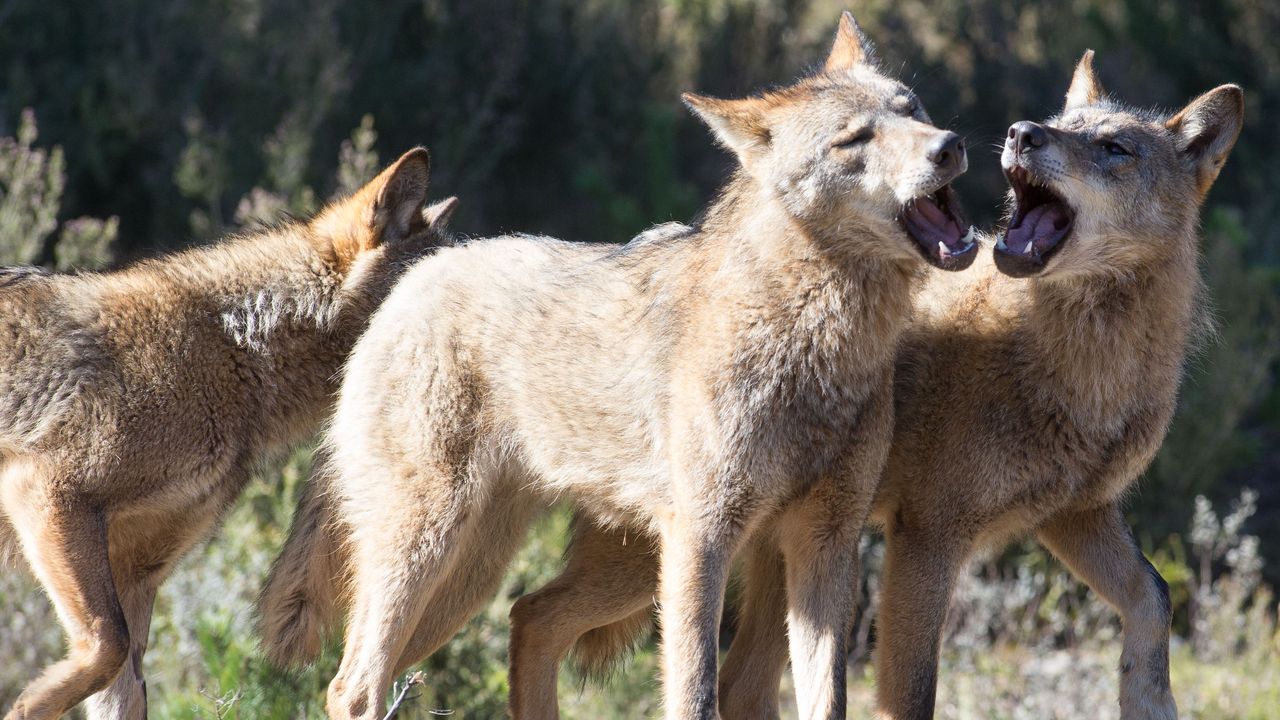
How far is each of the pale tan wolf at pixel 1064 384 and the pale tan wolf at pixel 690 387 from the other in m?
0.33

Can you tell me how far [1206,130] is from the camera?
4902 millimetres

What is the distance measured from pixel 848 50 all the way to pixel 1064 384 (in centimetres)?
132

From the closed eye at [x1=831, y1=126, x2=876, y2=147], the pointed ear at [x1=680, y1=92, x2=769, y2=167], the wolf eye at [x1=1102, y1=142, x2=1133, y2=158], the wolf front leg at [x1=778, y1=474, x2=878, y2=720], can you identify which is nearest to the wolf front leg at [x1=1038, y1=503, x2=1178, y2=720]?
the wolf front leg at [x1=778, y1=474, x2=878, y2=720]

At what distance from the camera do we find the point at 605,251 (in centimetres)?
515

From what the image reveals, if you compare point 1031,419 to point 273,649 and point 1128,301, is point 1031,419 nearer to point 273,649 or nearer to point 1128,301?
point 1128,301

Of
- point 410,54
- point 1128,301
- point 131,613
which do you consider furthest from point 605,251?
point 410,54

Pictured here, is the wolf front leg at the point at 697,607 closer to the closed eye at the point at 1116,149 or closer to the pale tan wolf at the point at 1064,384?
the pale tan wolf at the point at 1064,384

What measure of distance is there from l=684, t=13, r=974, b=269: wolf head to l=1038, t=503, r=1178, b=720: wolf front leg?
1.27 meters

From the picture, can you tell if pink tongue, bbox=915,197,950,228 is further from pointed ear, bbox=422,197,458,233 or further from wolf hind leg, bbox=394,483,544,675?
pointed ear, bbox=422,197,458,233

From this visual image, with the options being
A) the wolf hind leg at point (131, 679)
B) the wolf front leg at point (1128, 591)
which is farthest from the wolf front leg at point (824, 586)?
the wolf hind leg at point (131, 679)

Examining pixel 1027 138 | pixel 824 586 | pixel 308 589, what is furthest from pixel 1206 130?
pixel 308 589

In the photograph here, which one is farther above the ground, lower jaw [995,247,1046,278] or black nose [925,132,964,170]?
black nose [925,132,964,170]

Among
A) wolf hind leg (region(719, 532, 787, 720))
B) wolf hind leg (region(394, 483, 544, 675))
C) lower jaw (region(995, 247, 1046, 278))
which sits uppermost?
lower jaw (region(995, 247, 1046, 278))

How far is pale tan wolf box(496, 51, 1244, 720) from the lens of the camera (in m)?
4.61
